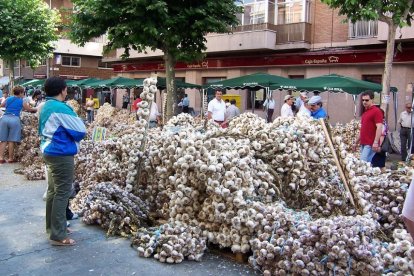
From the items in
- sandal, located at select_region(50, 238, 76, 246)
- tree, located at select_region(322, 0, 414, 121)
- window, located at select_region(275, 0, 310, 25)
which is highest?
window, located at select_region(275, 0, 310, 25)

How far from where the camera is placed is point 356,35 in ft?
62.4

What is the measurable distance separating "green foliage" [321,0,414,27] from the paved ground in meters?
8.76

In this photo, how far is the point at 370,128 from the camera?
7129mm

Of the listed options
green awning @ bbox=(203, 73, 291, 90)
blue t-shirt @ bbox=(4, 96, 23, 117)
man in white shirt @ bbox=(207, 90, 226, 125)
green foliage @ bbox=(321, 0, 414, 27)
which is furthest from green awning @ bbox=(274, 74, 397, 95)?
blue t-shirt @ bbox=(4, 96, 23, 117)

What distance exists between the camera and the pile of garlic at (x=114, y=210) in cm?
473

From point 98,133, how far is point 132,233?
456 cm

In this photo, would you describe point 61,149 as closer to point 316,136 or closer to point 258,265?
point 258,265

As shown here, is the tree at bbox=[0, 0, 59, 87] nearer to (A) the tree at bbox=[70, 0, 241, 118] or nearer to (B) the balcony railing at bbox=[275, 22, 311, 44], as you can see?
(A) the tree at bbox=[70, 0, 241, 118]

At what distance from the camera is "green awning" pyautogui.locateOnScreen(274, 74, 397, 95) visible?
1182 cm

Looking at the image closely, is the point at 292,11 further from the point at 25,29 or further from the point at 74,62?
the point at 74,62

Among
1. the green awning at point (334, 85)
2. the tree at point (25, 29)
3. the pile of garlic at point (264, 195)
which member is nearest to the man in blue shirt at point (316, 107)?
the pile of garlic at point (264, 195)

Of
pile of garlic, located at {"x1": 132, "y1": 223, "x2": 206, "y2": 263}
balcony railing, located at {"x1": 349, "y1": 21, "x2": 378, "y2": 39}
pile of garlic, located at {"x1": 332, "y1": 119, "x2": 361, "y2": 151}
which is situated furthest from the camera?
balcony railing, located at {"x1": 349, "y1": 21, "x2": 378, "y2": 39}

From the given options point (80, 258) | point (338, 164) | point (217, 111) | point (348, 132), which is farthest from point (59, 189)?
point (348, 132)

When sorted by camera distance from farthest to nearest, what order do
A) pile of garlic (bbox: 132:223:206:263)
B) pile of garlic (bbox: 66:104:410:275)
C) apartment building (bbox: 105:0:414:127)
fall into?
1. apartment building (bbox: 105:0:414:127)
2. pile of garlic (bbox: 132:223:206:263)
3. pile of garlic (bbox: 66:104:410:275)
